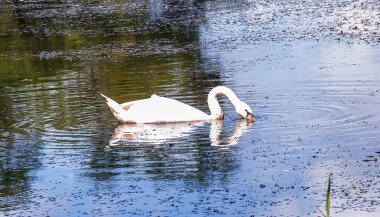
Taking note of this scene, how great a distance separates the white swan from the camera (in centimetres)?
1409

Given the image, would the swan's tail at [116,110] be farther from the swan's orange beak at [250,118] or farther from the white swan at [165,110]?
the swan's orange beak at [250,118]

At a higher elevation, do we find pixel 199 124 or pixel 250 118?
pixel 250 118

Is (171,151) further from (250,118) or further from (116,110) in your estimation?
(116,110)

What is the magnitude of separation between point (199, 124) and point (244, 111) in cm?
69

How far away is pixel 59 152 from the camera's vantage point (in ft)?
39.9

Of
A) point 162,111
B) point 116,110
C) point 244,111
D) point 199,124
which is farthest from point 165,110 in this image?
point 244,111

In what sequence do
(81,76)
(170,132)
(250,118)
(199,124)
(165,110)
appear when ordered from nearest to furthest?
(170,132), (250,118), (199,124), (165,110), (81,76)

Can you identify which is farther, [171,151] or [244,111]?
[244,111]

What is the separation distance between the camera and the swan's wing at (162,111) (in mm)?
14102

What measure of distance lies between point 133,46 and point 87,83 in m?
5.28

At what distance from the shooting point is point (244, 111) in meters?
13.9

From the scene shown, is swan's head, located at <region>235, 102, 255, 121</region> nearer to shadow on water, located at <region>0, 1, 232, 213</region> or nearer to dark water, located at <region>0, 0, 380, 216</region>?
dark water, located at <region>0, 0, 380, 216</region>

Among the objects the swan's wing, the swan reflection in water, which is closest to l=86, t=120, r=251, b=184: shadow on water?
the swan reflection in water

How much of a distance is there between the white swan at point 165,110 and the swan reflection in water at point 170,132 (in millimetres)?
101
